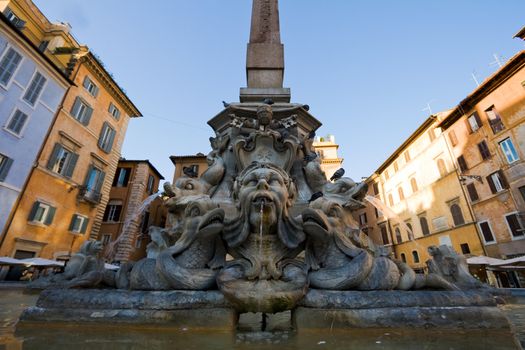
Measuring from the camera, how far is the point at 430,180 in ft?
76.9

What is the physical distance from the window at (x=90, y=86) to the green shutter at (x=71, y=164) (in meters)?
5.53

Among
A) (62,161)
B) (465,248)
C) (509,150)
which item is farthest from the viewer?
(465,248)

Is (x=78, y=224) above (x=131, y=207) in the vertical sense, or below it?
below

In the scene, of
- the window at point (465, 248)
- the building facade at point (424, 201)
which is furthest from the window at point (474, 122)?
the window at point (465, 248)

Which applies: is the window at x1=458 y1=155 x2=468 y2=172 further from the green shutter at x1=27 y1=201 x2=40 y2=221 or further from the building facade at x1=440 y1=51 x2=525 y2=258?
the green shutter at x1=27 y1=201 x2=40 y2=221

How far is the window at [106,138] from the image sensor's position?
20.3 m

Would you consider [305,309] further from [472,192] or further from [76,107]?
[472,192]

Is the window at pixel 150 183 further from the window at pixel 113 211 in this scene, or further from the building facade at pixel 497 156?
the building facade at pixel 497 156

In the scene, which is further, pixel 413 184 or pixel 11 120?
pixel 413 184

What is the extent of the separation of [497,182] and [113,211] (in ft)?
97.1

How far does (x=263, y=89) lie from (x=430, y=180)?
23462 mm

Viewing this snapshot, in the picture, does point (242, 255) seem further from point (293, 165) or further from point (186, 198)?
point (293, 165)

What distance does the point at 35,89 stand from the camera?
51.5 feet

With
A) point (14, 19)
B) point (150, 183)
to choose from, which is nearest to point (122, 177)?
point (150, 183)
